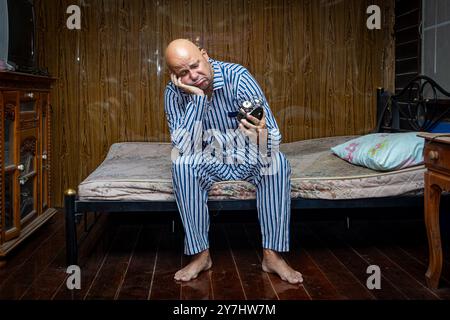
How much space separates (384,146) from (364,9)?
1.88m

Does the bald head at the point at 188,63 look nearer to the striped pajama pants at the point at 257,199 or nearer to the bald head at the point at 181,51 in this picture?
the bald head at the point at 181,51

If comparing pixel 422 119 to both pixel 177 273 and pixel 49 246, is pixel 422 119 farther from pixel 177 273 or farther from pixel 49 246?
pixel 49 246

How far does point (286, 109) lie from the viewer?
4766 mm

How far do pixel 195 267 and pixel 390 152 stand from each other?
1.16 metres

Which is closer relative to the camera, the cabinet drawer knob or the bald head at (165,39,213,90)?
the cabinet drawer knob

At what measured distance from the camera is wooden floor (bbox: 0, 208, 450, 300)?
2.65 m

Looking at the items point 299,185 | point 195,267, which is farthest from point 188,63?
point 195,267

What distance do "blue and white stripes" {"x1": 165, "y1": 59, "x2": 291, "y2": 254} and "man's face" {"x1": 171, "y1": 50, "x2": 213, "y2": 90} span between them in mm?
79

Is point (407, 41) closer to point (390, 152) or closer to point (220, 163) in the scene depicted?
point (390, 152)

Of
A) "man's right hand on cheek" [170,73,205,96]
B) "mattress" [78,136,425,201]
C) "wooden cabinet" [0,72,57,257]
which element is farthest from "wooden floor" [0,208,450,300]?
"man's right hand on cheek" [170,73,205,96]

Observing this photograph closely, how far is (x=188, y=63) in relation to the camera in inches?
110

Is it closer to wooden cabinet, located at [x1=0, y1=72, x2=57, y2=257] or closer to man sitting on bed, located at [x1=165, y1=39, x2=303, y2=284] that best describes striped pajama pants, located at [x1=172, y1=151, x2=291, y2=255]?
man sitting on bed, located at [x1=165, y1=39, x2=303, y2=284]

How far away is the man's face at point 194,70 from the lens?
2791mm
